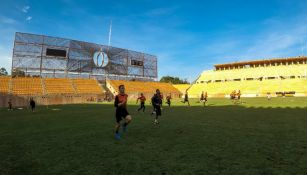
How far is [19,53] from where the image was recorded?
194 ft

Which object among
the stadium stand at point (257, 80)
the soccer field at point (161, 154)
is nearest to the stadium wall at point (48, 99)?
the stadium stand at point (257, 80)

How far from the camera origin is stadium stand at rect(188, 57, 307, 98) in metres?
65.6

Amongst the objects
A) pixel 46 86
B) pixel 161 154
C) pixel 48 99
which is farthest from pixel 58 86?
pixel 161 154

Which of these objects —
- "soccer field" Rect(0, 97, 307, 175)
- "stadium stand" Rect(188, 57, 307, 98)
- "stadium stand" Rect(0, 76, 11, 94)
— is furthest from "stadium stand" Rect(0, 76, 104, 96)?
"soccer field" Rect(0, 97, 307, 175)

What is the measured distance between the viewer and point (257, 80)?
76.9 m

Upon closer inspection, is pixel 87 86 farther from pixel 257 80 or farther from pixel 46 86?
pixel 257 80

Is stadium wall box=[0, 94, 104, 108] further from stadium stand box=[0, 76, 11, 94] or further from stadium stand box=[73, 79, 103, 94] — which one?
stadium stand box=[73, 79, 103, 94]

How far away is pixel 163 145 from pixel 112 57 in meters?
69.5

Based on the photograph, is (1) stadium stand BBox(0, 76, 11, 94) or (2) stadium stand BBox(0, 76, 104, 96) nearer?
(1) stadium stand BBox(0, 76, 11, 94)

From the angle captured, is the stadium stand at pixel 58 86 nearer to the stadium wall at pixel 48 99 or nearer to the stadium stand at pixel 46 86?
the stadium stand at pixel 46 86

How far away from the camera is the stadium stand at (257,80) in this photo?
65.6 m

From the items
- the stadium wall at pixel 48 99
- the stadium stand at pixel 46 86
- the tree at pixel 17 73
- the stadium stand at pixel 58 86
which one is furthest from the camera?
the tree at pixel 17 73

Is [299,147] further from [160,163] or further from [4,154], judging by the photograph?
[4,154]

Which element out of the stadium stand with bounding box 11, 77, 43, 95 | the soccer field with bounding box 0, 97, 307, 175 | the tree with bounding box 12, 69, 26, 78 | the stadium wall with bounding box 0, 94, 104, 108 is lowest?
the soccer field with bounding box 0, 97, 307, 175
